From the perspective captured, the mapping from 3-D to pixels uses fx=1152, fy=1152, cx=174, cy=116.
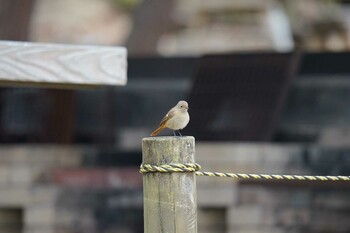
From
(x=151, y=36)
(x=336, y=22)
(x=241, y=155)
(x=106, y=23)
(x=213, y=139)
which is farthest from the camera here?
(x=106, y=23)

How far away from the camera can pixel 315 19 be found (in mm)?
20359

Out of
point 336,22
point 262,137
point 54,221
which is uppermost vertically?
point 336,22

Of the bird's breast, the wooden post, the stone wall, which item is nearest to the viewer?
the wooden post

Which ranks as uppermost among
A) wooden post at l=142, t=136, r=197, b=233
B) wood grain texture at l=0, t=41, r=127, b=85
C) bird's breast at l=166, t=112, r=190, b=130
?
wood grain texture at l=0, t=41, r=127, b=85

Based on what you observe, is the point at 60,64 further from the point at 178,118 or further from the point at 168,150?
the point at 168,150

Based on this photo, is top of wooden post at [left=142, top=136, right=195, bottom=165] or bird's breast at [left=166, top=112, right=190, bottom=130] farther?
bird's breast at [left=166, top=112, right=190, bottom=130]

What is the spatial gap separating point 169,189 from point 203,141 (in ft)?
17.5

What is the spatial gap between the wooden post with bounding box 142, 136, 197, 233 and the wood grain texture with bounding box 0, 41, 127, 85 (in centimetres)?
118

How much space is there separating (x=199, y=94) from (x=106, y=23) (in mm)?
16286

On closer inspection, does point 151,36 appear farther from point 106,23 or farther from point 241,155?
point 106,23

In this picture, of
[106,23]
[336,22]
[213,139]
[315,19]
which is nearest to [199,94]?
[213,139]

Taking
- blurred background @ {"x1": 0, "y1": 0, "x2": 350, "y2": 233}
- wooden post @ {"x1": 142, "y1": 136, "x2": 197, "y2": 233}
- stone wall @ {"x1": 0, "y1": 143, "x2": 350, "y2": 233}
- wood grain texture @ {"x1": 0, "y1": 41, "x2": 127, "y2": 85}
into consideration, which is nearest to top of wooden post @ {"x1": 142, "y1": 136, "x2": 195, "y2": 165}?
wooden post @ {"x1": 142, "y1": 136, "x2": 197, "y2": 233}

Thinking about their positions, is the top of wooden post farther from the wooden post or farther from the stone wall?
the stone wall

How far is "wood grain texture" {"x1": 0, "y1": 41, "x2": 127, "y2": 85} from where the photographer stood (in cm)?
618
